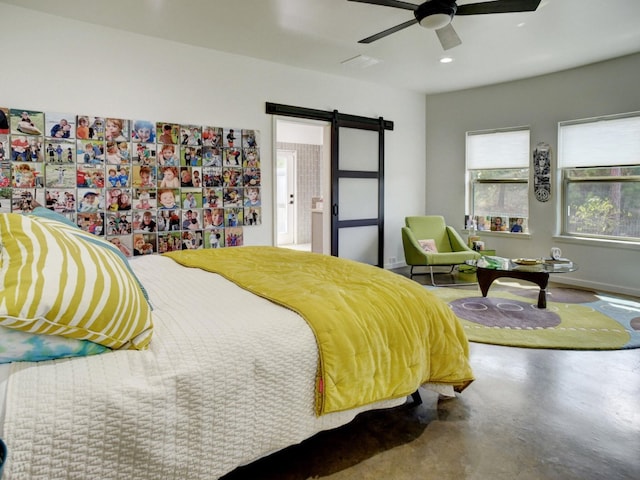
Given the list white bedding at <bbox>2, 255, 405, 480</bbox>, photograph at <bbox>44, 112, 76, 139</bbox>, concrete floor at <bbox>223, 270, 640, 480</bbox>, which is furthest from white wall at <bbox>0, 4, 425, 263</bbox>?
concrete floor at <bbox>223, 270, 640, 480</bbox>

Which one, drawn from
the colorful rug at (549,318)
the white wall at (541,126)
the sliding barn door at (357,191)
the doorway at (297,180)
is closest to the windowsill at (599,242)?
the white wall at (541,126)

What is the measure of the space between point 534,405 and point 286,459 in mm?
1415

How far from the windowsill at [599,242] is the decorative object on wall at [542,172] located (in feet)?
1.82

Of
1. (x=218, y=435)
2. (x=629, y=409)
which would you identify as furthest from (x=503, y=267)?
(x=218, y=435)

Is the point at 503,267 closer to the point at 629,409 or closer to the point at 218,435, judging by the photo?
the point at 629,409

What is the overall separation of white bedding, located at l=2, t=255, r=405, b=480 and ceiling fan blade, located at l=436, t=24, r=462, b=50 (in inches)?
111

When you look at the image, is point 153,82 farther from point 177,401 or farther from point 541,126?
point 541,126

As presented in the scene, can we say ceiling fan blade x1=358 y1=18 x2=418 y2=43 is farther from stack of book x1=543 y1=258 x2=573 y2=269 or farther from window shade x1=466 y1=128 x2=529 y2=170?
window shade x1=466 y1=128 x2=529 y2=170

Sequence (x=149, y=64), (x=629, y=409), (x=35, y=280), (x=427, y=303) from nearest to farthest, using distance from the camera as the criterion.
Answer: (x=35, y=280)
(x=427, y=303)
(x=629, y=409)
(x=149, y=64)

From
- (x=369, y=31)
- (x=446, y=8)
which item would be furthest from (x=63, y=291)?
(x=369, y=31)

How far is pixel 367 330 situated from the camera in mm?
1709

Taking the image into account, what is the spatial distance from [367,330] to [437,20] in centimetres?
255

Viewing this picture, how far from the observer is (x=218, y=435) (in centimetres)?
136

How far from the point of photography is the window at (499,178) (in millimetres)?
5820
